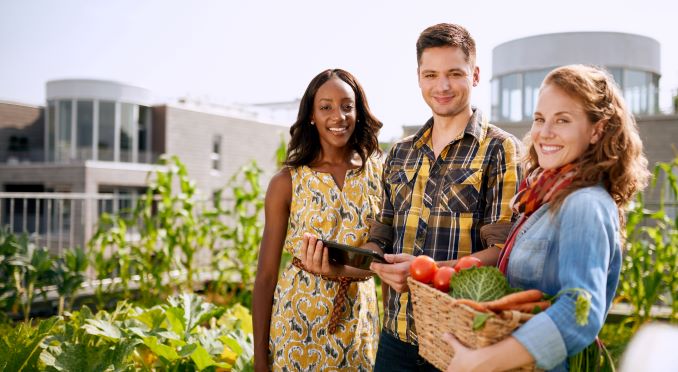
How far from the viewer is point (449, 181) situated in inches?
80.1

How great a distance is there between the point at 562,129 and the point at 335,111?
4.04ft

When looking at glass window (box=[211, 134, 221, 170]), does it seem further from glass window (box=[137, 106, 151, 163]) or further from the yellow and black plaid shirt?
the yellow and black plaid shirt

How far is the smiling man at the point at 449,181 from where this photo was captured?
1.98 meters

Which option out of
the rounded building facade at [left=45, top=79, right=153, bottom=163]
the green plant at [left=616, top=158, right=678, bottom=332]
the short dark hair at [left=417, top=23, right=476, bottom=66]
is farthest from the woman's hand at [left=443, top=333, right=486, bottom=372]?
the rounded building facade at [left=45, top=79, right=153, bottom=163]

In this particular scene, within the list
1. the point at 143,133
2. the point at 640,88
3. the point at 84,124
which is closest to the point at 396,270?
the point at 640,88

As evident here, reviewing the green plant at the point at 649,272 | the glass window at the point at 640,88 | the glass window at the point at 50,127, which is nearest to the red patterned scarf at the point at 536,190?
the green plant at the point at 649,272

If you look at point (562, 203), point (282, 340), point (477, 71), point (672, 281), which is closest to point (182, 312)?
point (282, 340)

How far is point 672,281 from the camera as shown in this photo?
4492 millimetres

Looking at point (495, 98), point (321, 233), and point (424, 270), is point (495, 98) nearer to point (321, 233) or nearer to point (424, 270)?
point (321, 233)

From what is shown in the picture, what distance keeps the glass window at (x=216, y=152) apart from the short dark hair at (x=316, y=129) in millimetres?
25864

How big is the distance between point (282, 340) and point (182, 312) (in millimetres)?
1096

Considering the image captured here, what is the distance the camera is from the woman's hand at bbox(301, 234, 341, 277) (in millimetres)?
2117

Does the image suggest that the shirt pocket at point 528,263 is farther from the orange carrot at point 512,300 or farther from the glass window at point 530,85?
the glass window at point 530,85

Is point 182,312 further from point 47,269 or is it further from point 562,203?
point 562,203
